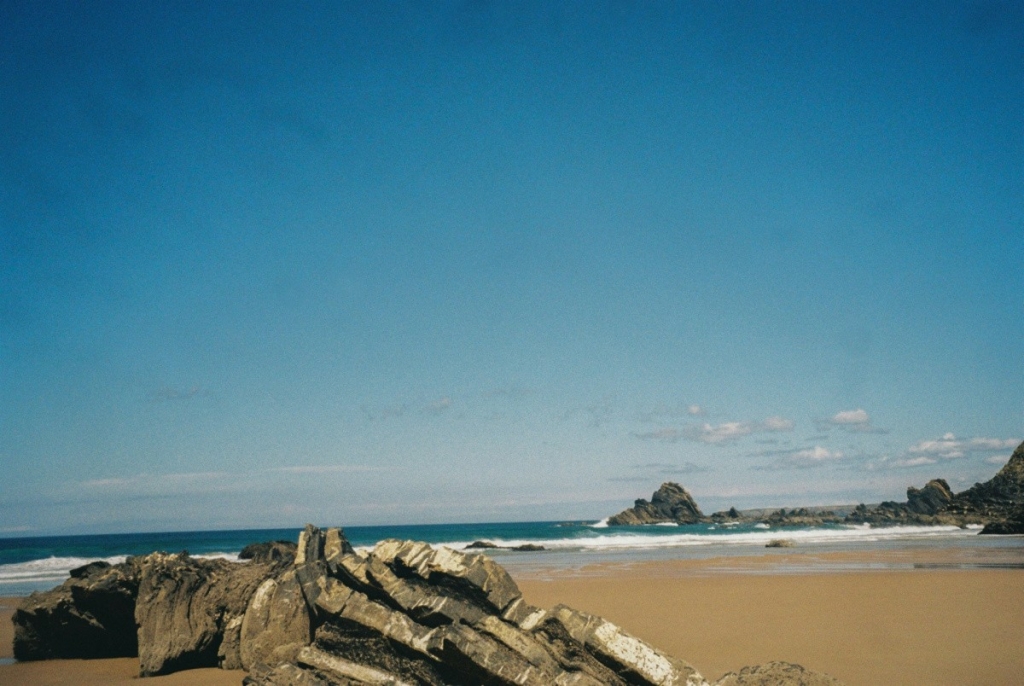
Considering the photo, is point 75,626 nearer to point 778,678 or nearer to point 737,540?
point 778,678

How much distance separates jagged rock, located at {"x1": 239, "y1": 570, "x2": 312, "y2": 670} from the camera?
9.12 m

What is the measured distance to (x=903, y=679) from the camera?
333 inches

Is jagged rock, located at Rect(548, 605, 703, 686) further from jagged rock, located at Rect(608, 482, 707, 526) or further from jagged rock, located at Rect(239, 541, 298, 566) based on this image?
jagged rock, located at Rect(608, 482, 707, 526)

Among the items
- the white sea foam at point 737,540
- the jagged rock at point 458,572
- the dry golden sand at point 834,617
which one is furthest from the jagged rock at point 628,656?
the white sea foam at point 737,540

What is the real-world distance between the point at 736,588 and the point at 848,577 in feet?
12.8

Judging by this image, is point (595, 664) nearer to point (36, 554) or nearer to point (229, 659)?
point (229, 659)

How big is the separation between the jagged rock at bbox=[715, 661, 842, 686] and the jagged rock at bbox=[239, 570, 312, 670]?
17.4 ft

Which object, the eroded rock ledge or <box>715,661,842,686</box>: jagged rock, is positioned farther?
the eroded rock ledge

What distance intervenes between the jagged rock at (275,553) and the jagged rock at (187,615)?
92 centimetres

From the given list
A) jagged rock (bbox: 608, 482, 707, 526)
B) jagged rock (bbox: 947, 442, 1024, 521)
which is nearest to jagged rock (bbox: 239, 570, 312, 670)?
jagged rock (bbox: 947, 442, 1024, 521)

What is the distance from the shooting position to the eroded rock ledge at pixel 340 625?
23.8ft

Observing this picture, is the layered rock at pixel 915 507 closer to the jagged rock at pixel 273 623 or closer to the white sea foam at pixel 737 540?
the white sea foam at pixel 737 540

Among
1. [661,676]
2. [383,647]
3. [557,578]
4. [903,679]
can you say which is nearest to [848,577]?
[557,578]

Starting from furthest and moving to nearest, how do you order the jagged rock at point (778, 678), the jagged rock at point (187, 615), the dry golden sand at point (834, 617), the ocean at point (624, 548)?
the ocean at point (624, 548) → the jagged rock at point (187, 615) → the dry golden sand at point (834, 617) → the jagged rock at point (778, 678)
